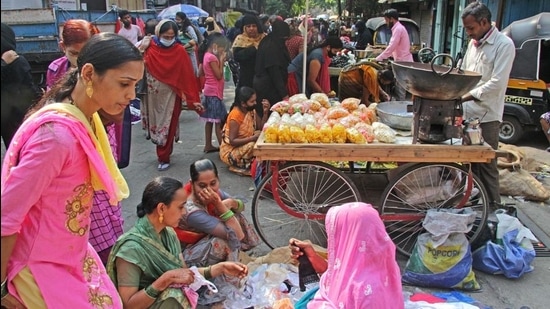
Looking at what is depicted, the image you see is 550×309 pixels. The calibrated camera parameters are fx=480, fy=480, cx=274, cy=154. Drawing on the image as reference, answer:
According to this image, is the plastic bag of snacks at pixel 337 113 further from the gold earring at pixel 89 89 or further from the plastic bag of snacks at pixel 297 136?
the gold earring at pixel 89 89

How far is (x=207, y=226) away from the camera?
10.1ft

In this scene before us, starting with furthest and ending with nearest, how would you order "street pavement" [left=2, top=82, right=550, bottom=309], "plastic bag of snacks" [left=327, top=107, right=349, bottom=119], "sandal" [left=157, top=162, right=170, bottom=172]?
1. "sandal" [left=157, top=162, right=170, bottom=172]
2. "plastic bag of snacks" [left=327, top=107, right=349, bottom=119]
3. "street pavement" [left=2, top=82, right=550, bottom=309]

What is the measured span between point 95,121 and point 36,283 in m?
0.56

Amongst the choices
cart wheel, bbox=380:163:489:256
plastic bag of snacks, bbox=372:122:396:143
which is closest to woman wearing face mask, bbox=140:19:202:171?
plastic bag of snacks, bbox=372:122:396:143

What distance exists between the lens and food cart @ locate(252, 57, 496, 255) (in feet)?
11.6

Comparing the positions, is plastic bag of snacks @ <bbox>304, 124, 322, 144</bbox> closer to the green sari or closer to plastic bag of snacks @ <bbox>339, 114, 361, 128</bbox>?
plastic bag of snacks @ <bbox>339, 114, 361, 128</bbox>

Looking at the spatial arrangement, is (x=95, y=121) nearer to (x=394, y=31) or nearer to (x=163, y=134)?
(x=163, y=134)

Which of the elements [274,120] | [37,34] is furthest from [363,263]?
[37,34]

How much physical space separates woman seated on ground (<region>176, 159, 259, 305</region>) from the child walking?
326 centimetres

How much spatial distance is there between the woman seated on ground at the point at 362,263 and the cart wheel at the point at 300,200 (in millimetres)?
1542

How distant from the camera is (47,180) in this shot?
1356mm

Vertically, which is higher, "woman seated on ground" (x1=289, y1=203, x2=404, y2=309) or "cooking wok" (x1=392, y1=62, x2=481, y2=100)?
"cooking wok" (x1=392, y1=62, x2=481, y2=100)

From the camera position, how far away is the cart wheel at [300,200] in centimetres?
378

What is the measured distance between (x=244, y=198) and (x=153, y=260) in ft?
8.91
